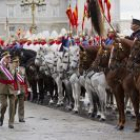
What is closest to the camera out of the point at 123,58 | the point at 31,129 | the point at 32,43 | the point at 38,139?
the point at 38,139

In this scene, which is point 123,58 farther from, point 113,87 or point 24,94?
point 24,94

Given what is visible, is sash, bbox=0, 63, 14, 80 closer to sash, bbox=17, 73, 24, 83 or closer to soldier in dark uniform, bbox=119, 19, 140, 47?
sash, bbox=17, 73, 24, 83

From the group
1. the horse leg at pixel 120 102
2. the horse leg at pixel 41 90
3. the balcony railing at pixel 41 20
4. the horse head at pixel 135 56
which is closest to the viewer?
the horse head at pixel 135 56

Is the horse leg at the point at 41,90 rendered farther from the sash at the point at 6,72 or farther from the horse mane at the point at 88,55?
the sash at the point at 6,72

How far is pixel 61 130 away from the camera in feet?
42.1

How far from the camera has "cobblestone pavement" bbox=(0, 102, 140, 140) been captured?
38.3 ft

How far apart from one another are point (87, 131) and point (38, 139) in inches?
61.9

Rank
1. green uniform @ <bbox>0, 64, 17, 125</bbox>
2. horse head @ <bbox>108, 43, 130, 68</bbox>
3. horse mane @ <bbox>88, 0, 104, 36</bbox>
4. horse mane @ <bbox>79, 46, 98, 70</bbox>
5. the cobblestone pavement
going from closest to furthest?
1. the cobblestone pavement
2. horse head @ <bbox>108, 43, 130, 68</bbox>
3. green uniform @ <bbox>0, 64, 17, 125</bbox>
4. horse mane @ <bbox>79, 46, 98, 70</bbox>
5. horse mane @ <bbox>88, 0, 104, 36</bbox>

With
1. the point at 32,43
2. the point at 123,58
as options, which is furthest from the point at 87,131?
the point at 32,43

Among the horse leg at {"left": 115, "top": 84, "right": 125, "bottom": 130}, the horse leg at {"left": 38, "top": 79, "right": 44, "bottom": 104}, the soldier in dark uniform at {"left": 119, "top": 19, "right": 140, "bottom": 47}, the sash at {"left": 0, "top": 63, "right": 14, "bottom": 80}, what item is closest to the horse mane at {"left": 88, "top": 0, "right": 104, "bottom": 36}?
the soldier in dark uniform at {"left": 119, "top": 19, "right": 140, "bottom": 47}

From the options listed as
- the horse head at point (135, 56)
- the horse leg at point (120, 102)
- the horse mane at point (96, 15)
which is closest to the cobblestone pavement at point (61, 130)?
the horse leg at point (120, 102)

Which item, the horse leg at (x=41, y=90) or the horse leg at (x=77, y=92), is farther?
the horse leg at (x=41, y=90)

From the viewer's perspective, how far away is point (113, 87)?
512 inches

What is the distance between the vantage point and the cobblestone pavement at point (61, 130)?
1168 centimetres
